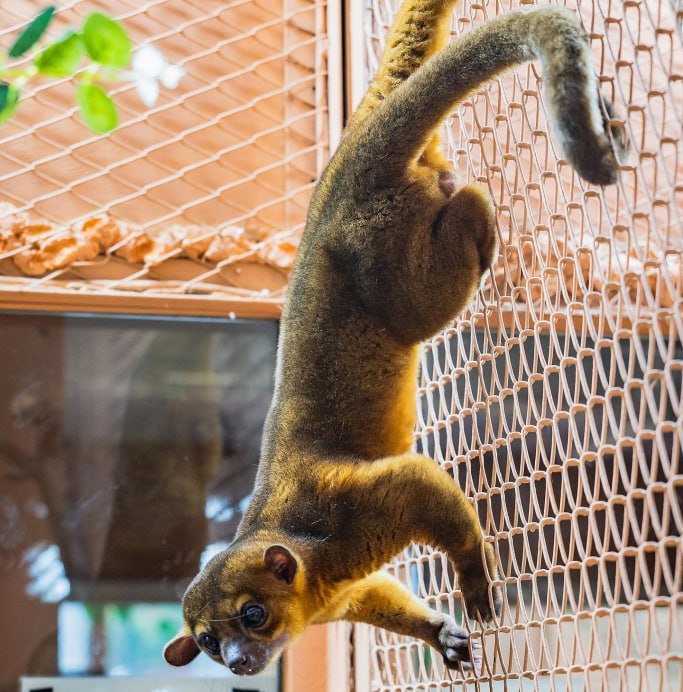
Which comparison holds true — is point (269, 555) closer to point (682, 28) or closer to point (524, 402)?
point (682, 28)

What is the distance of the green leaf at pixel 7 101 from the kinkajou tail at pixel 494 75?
552 millimetres

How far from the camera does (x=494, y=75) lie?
133 cm

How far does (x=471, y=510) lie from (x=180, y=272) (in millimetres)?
1400

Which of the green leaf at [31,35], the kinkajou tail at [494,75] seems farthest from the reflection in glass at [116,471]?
the green leaf at [31,35]

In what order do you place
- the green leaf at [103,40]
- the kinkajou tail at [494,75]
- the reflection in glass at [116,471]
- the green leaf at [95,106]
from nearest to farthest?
the kinkajou tail at [494,75] → the green leaf at [103,40] → the green leaf at [95,106] → the reflection in glass at [116,471]

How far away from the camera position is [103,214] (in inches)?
101

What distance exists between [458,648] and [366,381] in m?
0.53

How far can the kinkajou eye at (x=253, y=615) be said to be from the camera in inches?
61.2

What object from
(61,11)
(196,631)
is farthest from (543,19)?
(61,11)

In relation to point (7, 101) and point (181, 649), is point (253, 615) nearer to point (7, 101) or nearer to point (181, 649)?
point (181, 649)

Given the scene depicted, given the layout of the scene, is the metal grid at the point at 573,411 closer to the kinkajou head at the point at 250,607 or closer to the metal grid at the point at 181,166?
the kinkajou head at the point at 250,607

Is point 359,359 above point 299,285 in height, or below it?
below

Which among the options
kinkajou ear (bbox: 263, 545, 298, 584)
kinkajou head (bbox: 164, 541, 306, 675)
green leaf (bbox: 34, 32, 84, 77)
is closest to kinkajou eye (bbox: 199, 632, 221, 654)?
kinkajou head (bbox: 164, 541, 306, 675)

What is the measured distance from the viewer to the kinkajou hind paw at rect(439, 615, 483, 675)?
1635 millimetres
